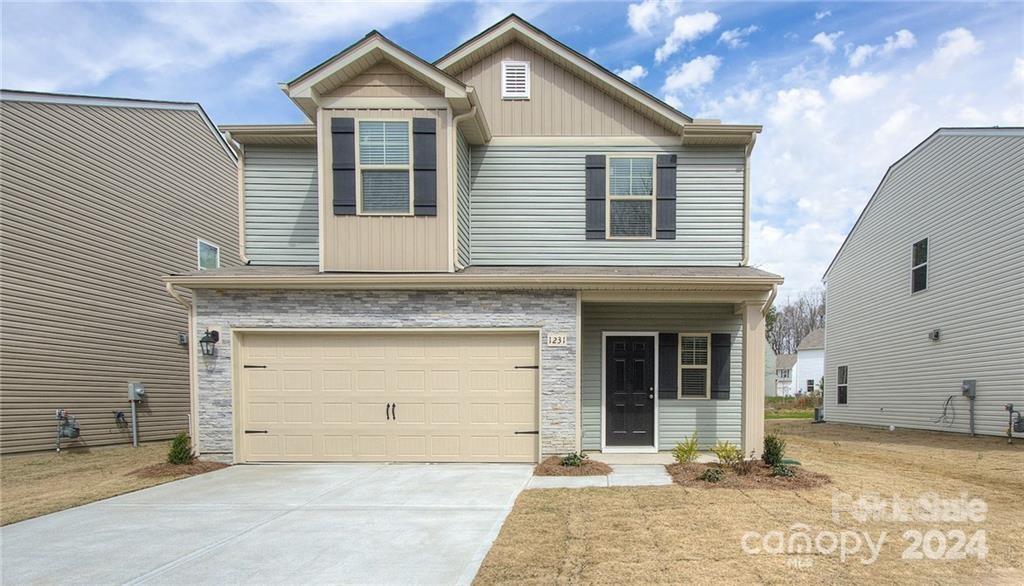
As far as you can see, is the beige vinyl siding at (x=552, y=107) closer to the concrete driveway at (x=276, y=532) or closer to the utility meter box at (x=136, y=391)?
the concrete driveway at (x=276, y=532)

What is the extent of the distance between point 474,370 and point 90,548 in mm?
5151

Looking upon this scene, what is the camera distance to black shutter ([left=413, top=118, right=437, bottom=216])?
9.01 meters

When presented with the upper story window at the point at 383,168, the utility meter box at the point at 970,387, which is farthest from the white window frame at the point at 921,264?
the upper story window at the point at 383,168

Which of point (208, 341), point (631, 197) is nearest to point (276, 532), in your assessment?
point (208, 341)

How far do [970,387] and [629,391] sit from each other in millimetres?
9431

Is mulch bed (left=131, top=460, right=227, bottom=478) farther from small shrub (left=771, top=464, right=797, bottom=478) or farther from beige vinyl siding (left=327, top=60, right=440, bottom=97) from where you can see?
small shrub (left=771, top=464, right=797, bottom=478)

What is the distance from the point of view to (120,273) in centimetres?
1245

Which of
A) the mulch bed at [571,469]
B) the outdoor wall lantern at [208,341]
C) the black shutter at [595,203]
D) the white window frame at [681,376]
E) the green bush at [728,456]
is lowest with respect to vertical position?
the mulch bed at [571,469]

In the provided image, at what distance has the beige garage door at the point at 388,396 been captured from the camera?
29.3ft

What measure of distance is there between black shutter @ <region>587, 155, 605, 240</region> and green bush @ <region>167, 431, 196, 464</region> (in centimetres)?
736

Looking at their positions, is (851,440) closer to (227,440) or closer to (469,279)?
(469,279)

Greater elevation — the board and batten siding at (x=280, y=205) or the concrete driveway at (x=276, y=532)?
the board and batten siding at (x=280, y=205)

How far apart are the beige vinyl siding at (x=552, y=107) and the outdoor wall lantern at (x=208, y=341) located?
19.1ft

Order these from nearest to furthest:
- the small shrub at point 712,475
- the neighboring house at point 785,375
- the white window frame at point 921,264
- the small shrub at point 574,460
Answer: the small shrub at point 712,475 → the small shrub at point 574,460 → the white window frame at point 921,264 → the neighboring house at point 785,375
